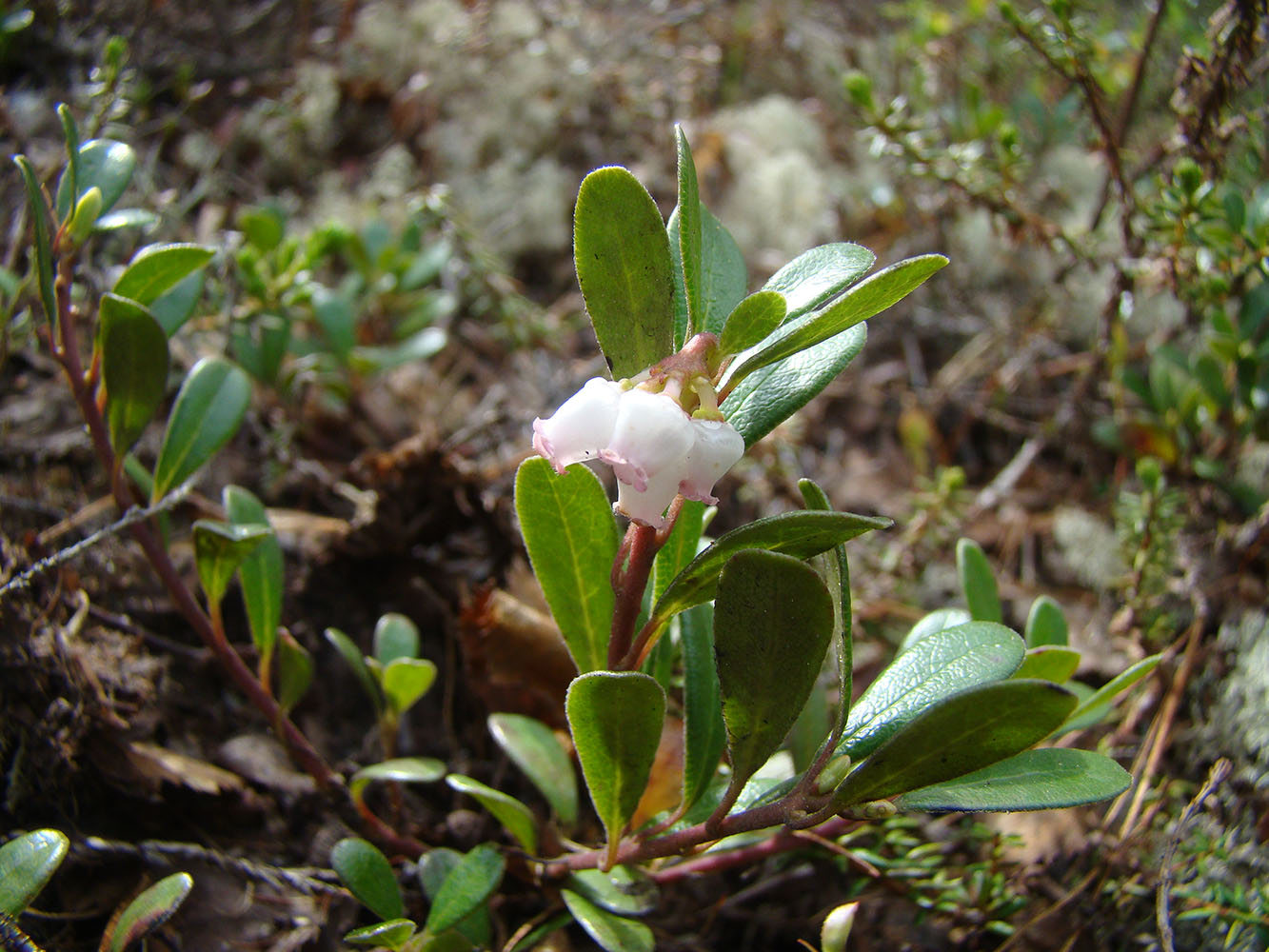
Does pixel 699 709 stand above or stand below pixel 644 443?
below

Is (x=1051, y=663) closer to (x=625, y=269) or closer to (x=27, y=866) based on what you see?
(x=625, y=269)

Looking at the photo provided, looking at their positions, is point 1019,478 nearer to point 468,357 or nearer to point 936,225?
point 936,225

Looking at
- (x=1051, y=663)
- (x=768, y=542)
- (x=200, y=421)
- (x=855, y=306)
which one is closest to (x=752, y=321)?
(x=855, y=306)

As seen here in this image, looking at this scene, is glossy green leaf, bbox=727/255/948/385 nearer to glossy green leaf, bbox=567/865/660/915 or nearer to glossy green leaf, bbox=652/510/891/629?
glossy green leaf, bbox=652/510/891/629

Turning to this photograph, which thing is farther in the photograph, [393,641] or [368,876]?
[393,641]

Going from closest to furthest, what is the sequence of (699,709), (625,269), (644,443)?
(644,443), (625,269), (699,709)

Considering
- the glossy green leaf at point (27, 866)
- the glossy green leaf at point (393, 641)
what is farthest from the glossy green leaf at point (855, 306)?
the glossy green leaf at point (27, 866)

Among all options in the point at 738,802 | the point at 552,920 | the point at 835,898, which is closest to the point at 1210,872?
the point at 835,898
